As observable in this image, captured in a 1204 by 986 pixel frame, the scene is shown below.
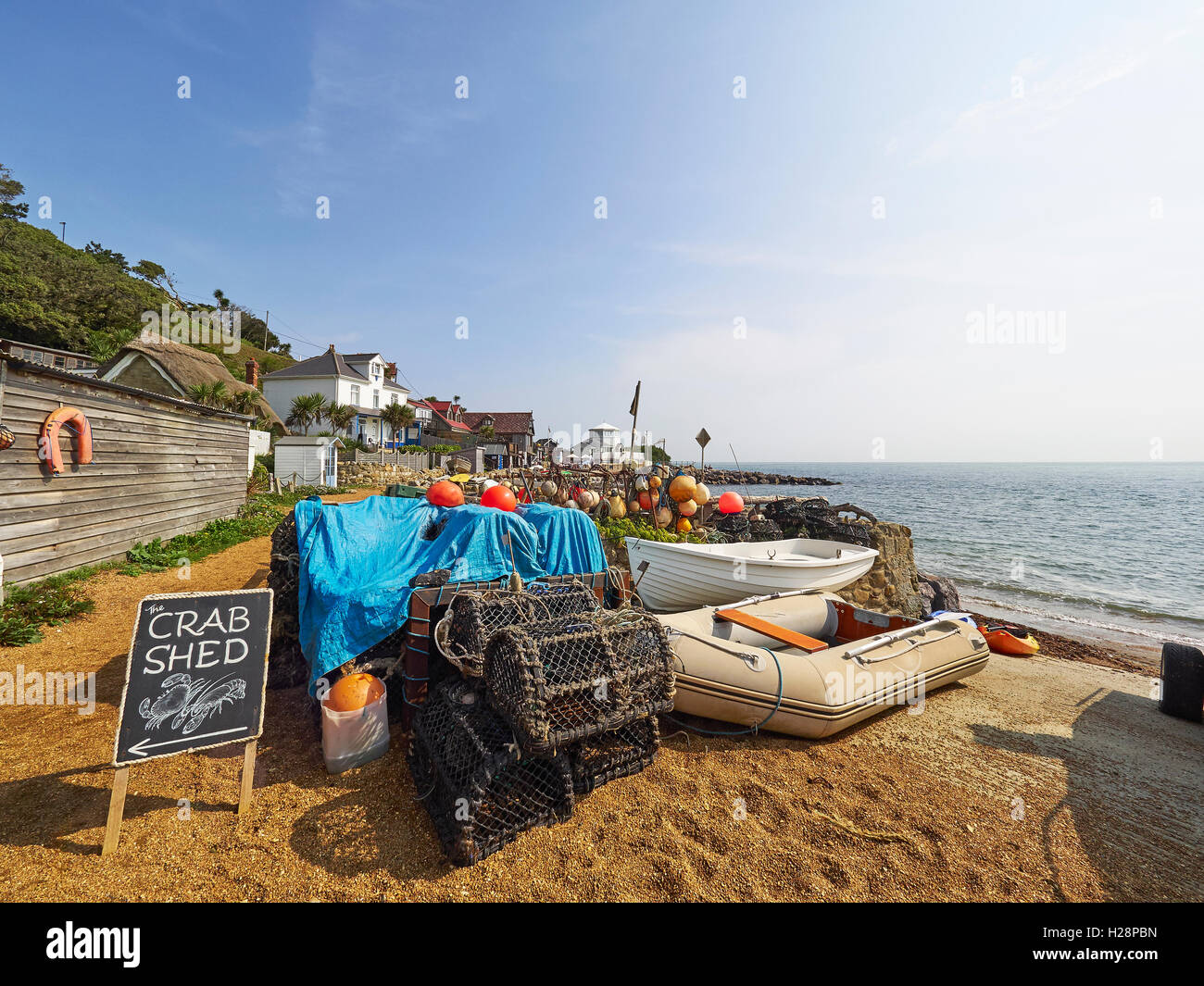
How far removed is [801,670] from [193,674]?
5.26 metres

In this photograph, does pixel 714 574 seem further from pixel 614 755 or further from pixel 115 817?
pixel 115 817

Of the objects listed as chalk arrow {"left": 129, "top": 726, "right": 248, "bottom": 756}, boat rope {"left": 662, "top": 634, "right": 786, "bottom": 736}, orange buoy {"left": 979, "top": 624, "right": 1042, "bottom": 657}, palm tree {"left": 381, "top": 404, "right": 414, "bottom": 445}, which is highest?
palm tree {"left": 381, "top": 404, "right": 414, "bottom": 445}

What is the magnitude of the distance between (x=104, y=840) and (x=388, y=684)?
7.11ft

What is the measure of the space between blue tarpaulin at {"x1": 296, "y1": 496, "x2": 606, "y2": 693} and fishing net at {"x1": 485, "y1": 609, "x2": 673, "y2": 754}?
1.76 metres

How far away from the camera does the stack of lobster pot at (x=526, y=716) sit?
318 centimetres

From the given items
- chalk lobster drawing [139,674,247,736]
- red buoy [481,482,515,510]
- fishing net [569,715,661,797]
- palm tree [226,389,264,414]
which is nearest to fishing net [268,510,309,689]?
chalk lobster drawing [139,674,247,736]

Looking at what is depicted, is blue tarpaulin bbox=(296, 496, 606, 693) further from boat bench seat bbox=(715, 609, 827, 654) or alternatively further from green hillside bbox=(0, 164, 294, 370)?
green hillside bbox=(0, 164, 294, 370)

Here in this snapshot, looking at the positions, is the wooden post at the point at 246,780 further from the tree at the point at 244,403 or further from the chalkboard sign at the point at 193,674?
the tree at the point at 244,403

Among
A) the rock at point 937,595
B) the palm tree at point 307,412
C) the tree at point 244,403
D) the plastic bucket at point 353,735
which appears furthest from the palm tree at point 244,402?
the rock at point 937,595

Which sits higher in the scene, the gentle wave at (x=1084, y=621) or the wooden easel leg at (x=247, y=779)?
the wooden easel leg at (x=247, y=779)

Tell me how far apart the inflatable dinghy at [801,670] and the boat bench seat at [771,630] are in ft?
0.04

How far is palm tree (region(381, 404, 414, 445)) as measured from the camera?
40344 mm

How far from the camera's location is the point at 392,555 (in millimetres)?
5418

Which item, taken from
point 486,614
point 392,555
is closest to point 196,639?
point 392,555
